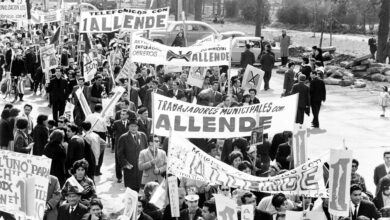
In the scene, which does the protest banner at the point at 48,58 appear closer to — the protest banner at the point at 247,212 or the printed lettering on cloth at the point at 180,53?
the printed lettering on cloth at the point at 180,53

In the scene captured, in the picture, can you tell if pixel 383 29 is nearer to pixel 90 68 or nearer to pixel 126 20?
pixel 126 20

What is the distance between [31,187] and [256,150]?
4656 mm

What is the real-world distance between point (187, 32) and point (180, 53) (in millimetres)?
16570

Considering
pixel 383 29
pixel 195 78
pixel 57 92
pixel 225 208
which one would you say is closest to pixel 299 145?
pixel 225 208

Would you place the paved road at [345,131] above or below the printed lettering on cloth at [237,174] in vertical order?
below

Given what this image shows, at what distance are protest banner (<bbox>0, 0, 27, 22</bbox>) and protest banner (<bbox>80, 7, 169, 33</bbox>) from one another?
6656 mm

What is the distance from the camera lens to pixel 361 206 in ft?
36.9

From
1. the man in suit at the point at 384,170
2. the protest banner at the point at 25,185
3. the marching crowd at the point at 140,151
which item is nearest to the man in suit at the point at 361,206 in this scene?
the marching crowd at the point at 140,151

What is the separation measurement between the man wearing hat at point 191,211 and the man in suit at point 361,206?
2.00 metres

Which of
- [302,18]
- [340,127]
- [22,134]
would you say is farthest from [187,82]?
[302,18]

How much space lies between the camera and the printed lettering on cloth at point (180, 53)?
67.8 ft

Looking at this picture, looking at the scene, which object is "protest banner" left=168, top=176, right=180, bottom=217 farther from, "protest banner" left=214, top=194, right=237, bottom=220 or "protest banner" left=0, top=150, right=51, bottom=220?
"protest banner" left=0, top=150, right=51, bottom=220

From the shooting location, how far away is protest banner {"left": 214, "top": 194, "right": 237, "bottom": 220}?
996 cm

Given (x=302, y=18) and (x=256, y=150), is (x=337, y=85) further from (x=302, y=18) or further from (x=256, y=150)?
(x=302, y=18)
